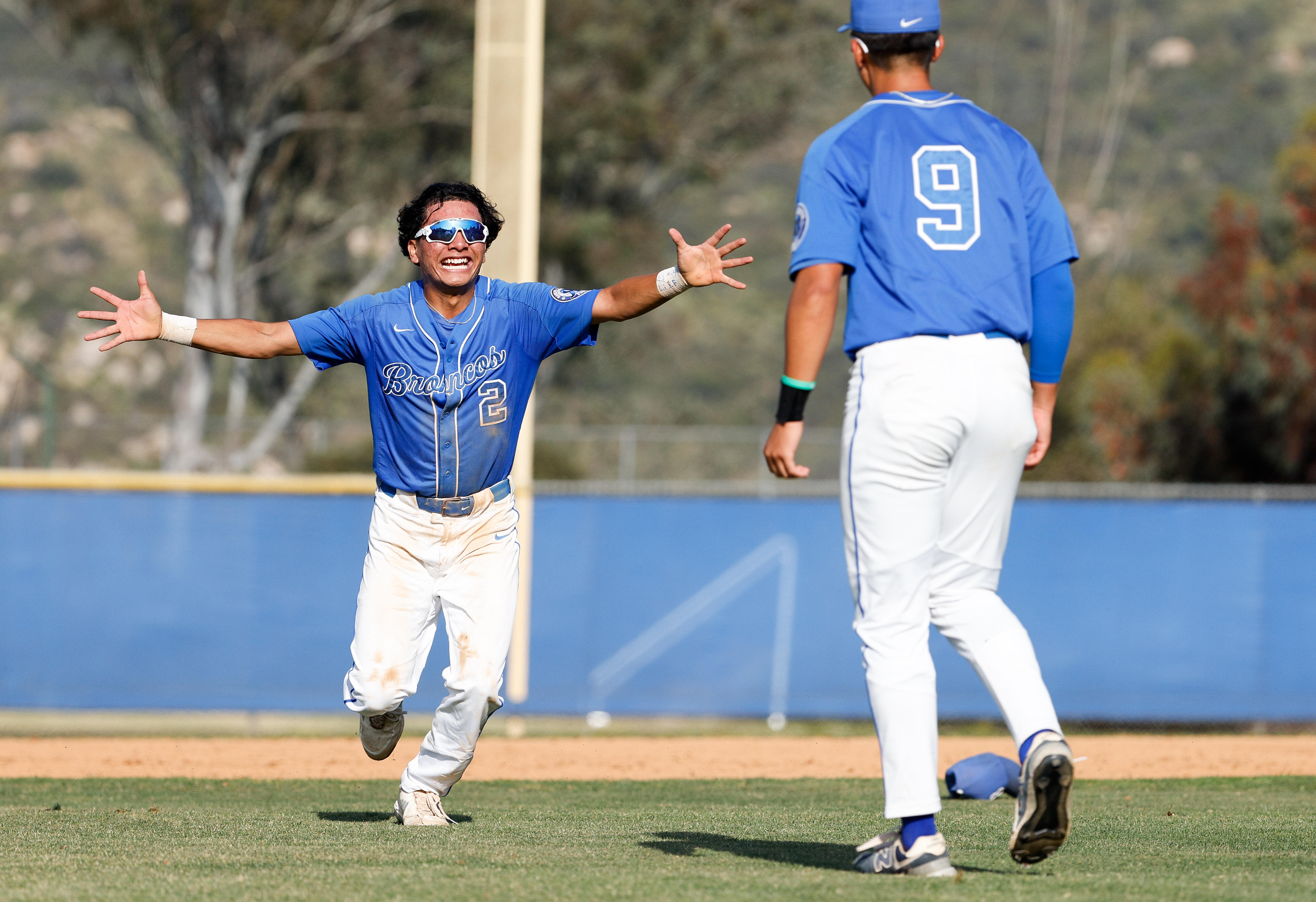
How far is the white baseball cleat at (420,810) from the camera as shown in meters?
5.56

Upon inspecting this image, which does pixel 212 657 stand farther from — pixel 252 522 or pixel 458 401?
pixel 458 401

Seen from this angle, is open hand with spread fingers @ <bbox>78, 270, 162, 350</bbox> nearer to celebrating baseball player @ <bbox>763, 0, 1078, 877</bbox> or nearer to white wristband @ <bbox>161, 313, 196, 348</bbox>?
white wristband @ <bbox>161, 313, 196, 348</bbox>

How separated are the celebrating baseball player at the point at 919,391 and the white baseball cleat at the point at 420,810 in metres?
1.98

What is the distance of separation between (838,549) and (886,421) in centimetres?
917

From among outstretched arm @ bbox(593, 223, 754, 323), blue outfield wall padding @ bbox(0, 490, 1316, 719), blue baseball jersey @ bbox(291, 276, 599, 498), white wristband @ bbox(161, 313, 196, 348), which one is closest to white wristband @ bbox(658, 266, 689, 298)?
outstretched arm @ bbox(593, 223, 754, 323)

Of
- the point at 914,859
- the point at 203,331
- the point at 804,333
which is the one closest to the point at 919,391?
the point at 804,333

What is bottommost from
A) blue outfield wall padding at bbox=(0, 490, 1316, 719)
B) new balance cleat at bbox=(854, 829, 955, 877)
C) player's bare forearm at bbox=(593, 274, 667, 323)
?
blue outfield wall padding at bbox=(0, 490, 1316, 719)

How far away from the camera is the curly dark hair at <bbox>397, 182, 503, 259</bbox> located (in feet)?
18.6

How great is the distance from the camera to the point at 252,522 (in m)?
12.5

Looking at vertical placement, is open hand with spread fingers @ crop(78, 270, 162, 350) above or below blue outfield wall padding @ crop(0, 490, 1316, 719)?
above

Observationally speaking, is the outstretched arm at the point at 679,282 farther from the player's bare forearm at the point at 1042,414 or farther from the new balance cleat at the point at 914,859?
the new balance cleat at the point at 914,859

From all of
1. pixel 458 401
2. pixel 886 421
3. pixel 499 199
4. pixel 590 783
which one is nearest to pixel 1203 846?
pixel 886 421

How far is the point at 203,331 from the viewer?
17.7 feet

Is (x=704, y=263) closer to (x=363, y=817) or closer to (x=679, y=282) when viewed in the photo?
(x=679, y=282)
